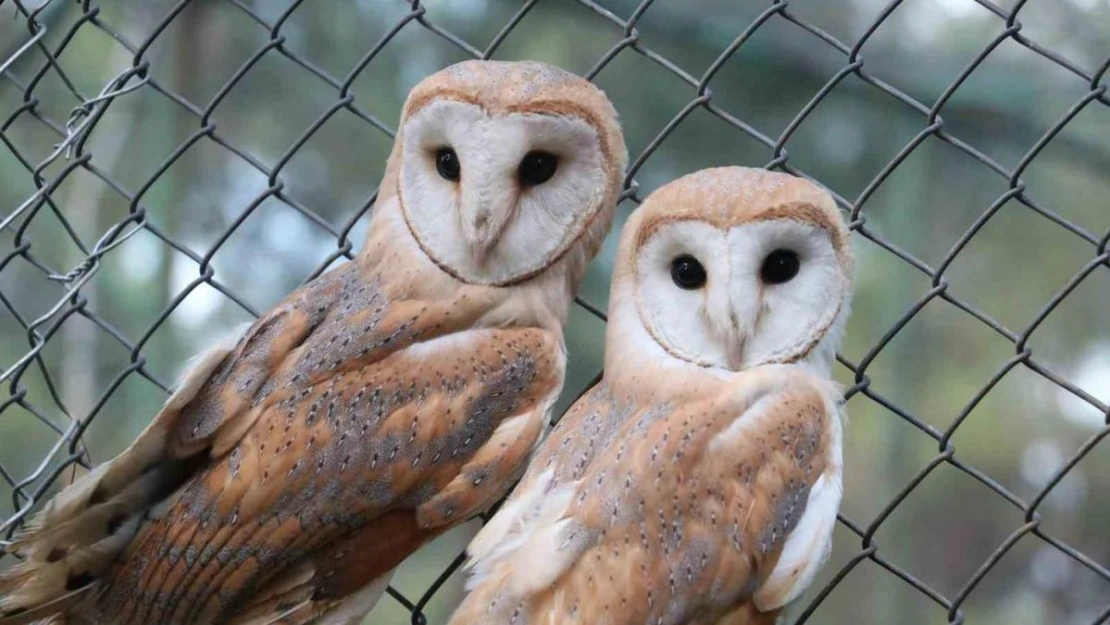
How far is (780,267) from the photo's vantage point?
159 centimetres

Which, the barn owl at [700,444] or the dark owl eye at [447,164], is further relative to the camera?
the dark owl eye at [447,164]

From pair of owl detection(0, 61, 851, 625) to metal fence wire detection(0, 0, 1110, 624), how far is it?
130mm

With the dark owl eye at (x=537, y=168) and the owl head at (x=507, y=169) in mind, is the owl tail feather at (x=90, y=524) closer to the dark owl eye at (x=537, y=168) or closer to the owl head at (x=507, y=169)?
the owl head at (x=507, y=169)

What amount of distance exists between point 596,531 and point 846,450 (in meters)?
1.26

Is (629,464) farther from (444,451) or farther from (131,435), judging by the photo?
(131,435)

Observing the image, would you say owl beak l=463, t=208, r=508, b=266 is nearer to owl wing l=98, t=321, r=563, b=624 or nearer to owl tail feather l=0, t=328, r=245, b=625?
owl wing l=98, t=321, r=563, b=624

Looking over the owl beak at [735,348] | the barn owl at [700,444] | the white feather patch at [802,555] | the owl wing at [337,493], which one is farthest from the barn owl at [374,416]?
the white feather patch at [802,555]

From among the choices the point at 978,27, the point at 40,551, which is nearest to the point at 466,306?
the point at 40,551

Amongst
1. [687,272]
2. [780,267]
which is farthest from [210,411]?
[780,267]

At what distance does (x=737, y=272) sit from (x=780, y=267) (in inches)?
2.6

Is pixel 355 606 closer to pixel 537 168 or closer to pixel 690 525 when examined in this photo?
pixel 690 525

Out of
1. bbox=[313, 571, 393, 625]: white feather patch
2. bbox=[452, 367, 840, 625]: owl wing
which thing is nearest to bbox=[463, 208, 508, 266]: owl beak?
bbox=[452, 367, 840, 625]: owl wing

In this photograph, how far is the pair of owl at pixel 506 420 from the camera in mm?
1520

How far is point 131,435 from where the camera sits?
3.19m
